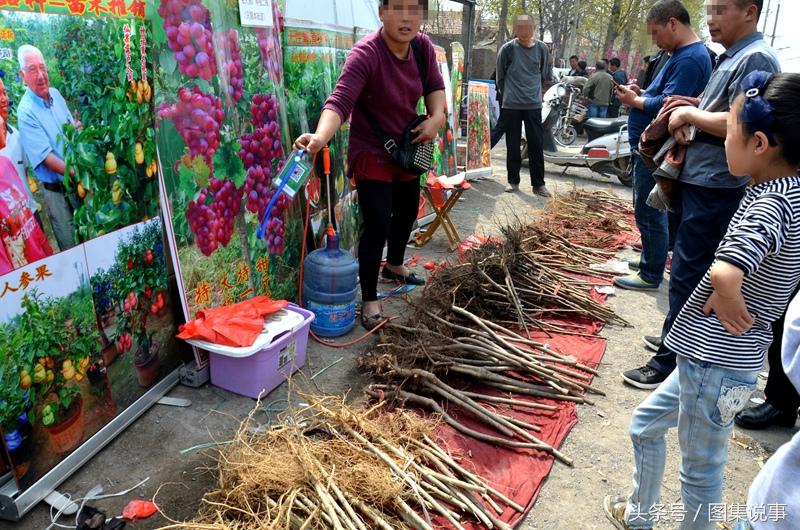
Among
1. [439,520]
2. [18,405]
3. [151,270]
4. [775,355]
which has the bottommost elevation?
[439,520]

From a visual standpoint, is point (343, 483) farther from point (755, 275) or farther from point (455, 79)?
point (455, 79)

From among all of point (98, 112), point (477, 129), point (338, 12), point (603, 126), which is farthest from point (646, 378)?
point (603, 126)

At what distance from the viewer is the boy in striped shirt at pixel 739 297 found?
1.62 m

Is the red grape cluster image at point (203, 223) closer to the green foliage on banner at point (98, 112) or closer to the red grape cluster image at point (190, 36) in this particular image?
the green foliage on banner at point (98, 112)

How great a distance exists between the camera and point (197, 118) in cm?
285

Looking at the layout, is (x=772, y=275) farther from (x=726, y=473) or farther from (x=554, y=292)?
(x=554, y=292)

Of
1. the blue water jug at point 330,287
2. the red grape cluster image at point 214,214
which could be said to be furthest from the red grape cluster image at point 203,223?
the blue water jug at point 330,287

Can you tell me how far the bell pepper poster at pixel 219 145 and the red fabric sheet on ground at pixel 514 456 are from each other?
58.4 inches

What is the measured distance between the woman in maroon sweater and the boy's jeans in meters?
2.11

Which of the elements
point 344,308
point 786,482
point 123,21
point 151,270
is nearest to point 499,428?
point 344,308

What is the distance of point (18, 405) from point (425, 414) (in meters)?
1.79

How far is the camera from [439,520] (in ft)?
7.44

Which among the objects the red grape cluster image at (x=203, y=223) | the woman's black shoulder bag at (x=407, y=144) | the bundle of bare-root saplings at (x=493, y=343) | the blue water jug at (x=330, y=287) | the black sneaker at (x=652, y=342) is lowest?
the black sneaker at (x=652, y=342)

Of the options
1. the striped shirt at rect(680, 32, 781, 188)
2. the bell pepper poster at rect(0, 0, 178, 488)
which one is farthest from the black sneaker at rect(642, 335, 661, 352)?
the bell pepper poster at rect(0, 0, 178, 488)
